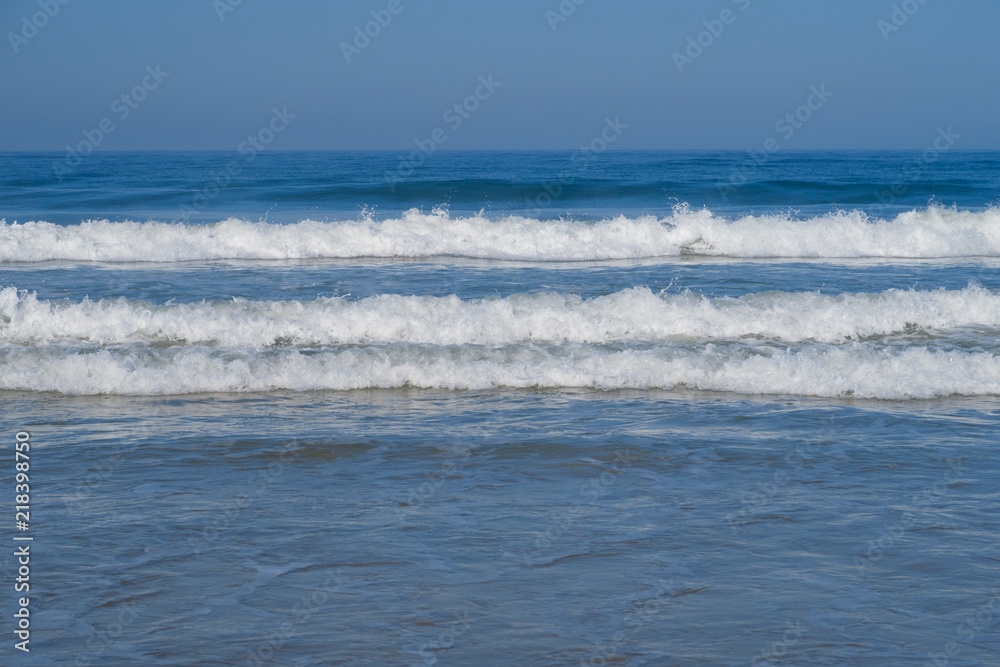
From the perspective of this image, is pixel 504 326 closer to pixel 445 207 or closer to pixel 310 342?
pixel 310 342

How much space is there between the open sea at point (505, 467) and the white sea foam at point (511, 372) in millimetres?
27

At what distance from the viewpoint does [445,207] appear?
75.7 feet

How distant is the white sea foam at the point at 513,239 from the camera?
52.3 ft

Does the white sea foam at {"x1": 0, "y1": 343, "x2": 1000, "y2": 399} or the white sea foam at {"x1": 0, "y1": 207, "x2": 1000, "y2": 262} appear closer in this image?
the white sea foam at {"x1": 0, "y1": 343, "x2": 1000, "y2": 399}

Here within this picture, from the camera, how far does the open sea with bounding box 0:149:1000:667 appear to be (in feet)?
11.3

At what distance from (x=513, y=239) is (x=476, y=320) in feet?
25.3

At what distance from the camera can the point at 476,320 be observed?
907 centimetres

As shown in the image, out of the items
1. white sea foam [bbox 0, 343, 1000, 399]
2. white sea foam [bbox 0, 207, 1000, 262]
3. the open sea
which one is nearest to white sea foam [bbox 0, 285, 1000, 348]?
the open sea

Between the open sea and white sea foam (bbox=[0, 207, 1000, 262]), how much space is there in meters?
2.26

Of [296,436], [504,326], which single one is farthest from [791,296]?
[296,436]

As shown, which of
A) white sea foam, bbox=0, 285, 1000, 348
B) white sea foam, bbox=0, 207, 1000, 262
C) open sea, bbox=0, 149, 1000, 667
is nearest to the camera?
→ open sea, bbox=0, 149, 1000, 667

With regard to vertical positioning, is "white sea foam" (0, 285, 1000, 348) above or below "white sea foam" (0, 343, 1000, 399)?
above

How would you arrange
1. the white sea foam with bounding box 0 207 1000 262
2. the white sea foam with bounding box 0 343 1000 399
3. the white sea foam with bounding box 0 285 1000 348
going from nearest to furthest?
1. the white sea foam with bounding box 0 343 1000 399
2. the white sea foam with bounding box 0 285 1000 348
3. the white sea foam with bounding box 0 207 1000 262

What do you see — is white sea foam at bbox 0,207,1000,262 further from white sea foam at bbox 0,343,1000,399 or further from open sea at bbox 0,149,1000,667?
white sea foam at bbox 0,343,1000,399
